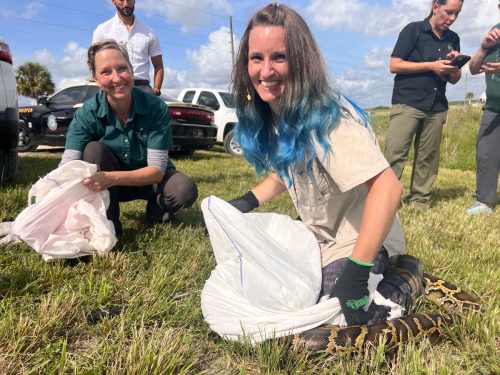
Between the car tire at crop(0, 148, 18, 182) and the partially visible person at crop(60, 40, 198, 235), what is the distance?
1720mm

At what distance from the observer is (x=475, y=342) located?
2.03 meters

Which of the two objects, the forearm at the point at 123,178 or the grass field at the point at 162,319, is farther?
the forearm at the point at 123,178

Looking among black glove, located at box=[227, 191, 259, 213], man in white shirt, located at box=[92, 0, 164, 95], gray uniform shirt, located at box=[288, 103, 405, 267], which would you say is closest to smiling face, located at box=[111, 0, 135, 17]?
man in white shirt, located at box=[92, 0, 164, 95]

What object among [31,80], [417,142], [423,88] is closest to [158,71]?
[423,88]

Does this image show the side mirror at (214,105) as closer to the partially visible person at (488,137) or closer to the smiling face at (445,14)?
the smiling face at (445,14)

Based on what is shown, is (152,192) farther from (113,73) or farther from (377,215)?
(377,215)

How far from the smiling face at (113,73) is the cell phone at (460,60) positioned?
3.76 metres

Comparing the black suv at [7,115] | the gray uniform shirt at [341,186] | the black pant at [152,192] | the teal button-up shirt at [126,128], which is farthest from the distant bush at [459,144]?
the gray uniform shirt at [341,186]

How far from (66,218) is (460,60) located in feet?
15.1

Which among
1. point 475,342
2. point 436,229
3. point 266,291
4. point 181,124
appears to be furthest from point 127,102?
point 181,124

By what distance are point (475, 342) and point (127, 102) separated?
3.00m

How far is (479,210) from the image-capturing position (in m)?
5.05

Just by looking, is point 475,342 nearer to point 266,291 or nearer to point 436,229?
point 266,291

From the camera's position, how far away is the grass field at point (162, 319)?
175 cm
